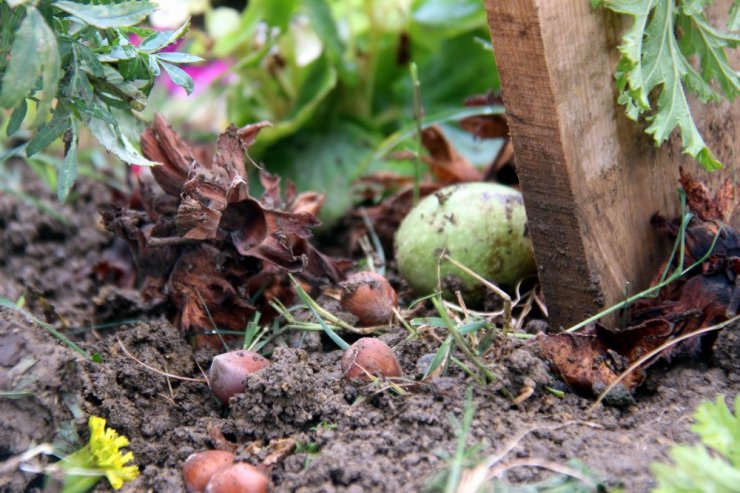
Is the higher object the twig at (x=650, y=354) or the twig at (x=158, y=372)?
the twig at (x=650, y=354)

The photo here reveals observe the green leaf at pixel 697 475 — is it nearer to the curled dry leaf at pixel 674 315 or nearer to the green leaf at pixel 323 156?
the curled dry leaf at pixel 674 315

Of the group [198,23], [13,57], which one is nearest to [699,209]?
[13,57]

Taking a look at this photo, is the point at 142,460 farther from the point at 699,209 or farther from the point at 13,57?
the point at 699,209

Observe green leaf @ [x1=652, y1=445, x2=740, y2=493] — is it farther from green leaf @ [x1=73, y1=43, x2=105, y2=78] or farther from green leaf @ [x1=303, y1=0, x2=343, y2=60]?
green leaf @ [x1=303, y1=0, x2=343, y2=60]

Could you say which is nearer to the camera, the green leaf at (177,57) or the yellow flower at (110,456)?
the yellow flower at (110,456)

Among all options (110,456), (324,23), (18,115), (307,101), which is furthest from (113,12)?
(307,101)

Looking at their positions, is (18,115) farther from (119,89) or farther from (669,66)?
(669,66)

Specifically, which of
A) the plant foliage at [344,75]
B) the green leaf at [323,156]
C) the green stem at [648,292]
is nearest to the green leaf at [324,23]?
the plant foliage at [344,75]
